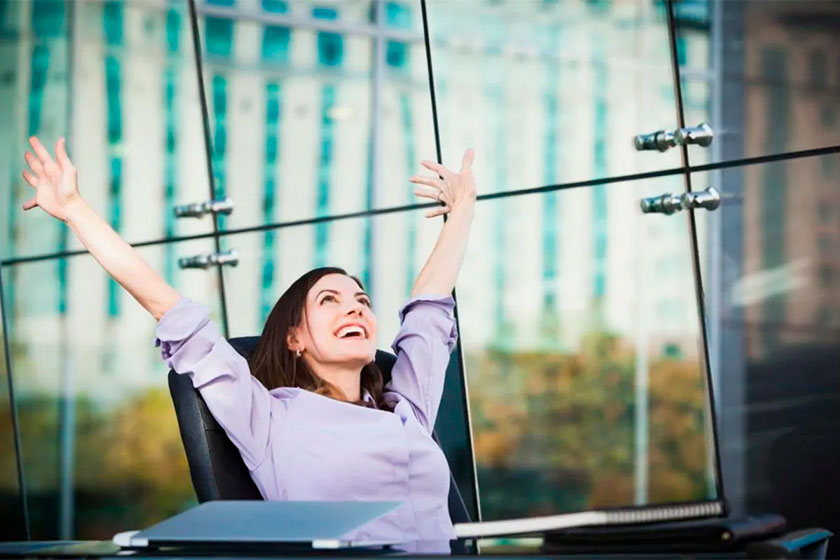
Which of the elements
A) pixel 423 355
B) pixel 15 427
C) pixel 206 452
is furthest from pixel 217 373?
pixel 15 427

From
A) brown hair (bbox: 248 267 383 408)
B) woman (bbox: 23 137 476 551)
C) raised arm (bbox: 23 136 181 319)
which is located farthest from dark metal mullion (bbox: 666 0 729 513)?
raised arm (bbox: 23 136 181 319)

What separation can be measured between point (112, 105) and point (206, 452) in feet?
13.6

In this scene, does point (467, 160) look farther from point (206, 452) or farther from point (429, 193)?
point (206, 452)

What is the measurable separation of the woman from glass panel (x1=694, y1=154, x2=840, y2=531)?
1984 millimetres

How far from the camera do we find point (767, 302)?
6.07 meters

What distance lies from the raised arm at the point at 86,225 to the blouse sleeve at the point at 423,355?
1.75 feet

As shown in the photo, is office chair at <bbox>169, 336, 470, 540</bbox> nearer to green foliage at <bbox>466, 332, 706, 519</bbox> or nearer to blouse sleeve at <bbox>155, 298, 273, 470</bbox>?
blouse sleeve at <bbox>155, 298, 273, 470</bbox>

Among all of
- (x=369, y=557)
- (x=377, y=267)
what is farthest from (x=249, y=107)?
(x=369, y=557)

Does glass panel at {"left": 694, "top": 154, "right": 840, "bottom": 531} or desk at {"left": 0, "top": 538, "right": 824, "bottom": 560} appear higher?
glass panel at {"left": 694, "top": 154, "right": 840, "bottom": 531}

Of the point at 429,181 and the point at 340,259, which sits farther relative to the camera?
the point at 340,259

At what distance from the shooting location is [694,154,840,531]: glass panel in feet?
15.2

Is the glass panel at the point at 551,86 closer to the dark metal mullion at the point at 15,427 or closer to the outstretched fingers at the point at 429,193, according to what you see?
the dark metal mullion at the point at 15,427

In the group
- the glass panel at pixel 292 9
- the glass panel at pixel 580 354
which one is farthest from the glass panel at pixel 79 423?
the glass panel at pixel 580 354

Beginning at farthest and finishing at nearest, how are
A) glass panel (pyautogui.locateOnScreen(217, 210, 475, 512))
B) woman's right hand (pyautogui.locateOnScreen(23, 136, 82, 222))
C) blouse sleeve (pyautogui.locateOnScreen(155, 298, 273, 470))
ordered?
glass panel (pyautogui.locateOnScreen(217, 210, 475, 512)) < blouse sleeve (pyautogui.locateOnScreen(155, 298, 273, 470)) < woman's right hand (pyautogui.locateOnScreen(23, 136, 82, 222))
